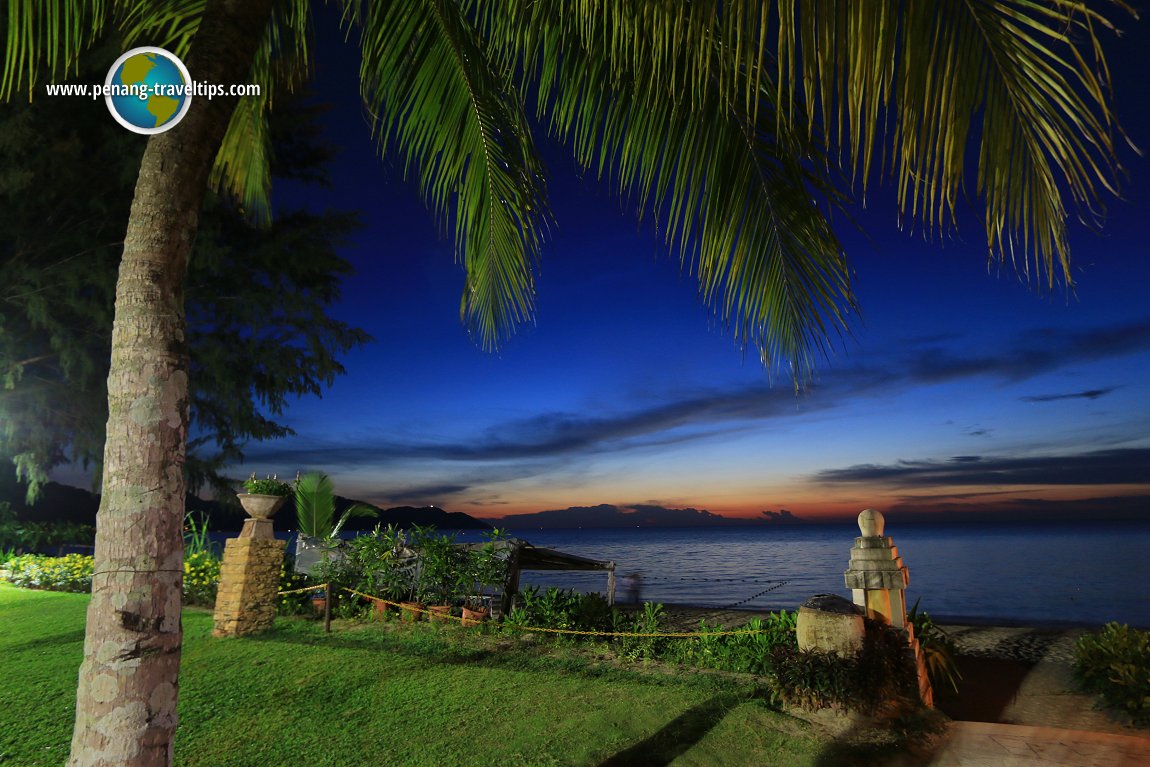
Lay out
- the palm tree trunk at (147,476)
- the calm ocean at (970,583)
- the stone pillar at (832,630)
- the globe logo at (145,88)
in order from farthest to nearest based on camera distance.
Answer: the calm ocean at (970,583), the stone pillar at (832,630), the globe logo at (145,88), the palm tree trunk at (147,476)

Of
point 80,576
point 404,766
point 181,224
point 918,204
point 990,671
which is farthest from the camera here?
point 80,576

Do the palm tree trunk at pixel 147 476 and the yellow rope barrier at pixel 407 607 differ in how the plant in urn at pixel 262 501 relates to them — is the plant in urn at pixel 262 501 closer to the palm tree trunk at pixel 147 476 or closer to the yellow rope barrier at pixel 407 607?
the yellow rope barrier at pixel 407 607

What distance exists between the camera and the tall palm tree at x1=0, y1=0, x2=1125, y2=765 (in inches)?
63.1

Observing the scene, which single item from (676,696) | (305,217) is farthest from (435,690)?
(305,217)

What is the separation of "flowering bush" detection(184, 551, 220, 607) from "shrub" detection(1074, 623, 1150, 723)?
13.2 m

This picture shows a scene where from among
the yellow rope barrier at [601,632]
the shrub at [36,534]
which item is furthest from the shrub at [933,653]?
the shrub at [36,534]

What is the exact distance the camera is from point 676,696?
20.9ft

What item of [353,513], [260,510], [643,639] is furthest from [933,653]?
[353,513]

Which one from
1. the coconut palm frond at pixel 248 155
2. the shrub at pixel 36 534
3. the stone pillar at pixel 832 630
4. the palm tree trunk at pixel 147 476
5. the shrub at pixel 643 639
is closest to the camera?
the palm tree trunk at pixel 147 476

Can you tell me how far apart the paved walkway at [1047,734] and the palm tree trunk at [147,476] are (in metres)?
5.39

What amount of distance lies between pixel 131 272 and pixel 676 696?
5890 mm

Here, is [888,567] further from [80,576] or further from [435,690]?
[80,576]

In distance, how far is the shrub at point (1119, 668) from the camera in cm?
670

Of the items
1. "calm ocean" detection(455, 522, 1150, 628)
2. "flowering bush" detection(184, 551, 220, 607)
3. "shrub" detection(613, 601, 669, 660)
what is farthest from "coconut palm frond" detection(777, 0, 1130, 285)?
"calm ocean" detection(455, 522, 1150, 628)
